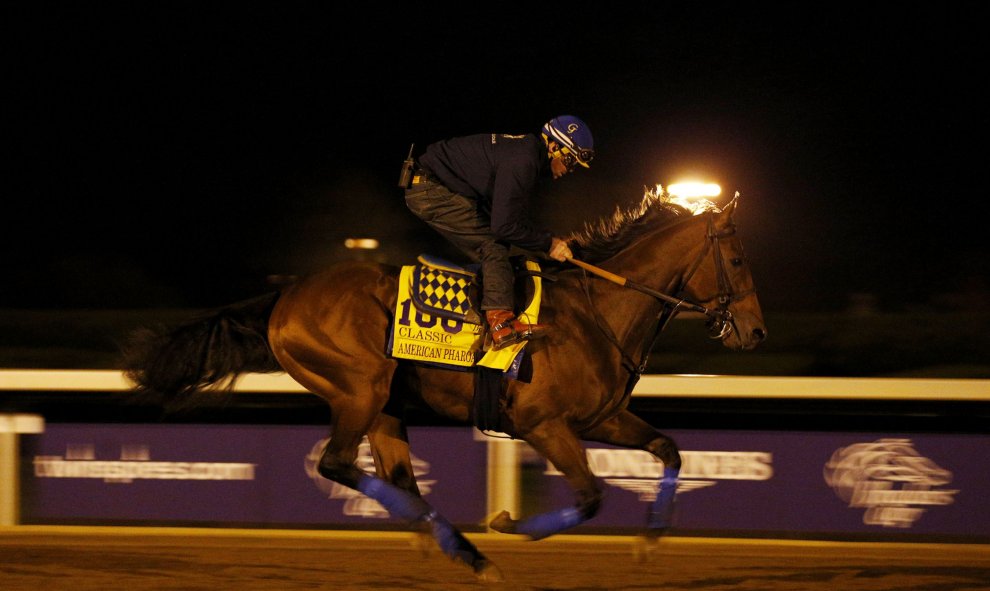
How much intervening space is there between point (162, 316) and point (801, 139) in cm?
809

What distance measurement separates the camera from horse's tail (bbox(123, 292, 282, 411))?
18.4 feet

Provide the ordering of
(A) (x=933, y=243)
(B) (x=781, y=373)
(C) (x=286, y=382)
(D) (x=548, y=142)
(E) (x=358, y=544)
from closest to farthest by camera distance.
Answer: (D) (x=548, y=142)
(E) (x=358, y=544)
(C) (x=286, y=382)
(B) (x=781, y=373)
(A) (x=933, y=243)

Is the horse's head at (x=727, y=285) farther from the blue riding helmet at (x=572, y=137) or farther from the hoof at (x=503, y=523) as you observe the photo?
the hoof at (x=503, y=523)

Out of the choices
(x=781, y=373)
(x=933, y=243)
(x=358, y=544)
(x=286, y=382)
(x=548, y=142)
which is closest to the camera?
(x=548, y=142)

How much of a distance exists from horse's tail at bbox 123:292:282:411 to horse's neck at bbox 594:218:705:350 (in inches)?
62.3

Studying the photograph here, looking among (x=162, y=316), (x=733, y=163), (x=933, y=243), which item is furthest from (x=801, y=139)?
(x=162, y=316)

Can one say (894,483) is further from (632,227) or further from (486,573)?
(486,573)

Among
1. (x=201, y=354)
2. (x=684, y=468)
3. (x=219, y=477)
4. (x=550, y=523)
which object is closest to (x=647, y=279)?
(x=550, y=523)

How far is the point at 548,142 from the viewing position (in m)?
5.37

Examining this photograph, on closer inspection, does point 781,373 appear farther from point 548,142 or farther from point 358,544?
point 548,142

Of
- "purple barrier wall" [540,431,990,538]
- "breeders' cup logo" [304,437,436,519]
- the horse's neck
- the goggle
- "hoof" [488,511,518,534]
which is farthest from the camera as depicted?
"breeders' cup logo" [304,437,436,519]

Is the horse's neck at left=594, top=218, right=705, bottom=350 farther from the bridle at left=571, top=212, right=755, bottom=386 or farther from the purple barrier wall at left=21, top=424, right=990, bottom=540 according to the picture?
the purple barrier wall at left=21, top=424, right=990, bottom=540

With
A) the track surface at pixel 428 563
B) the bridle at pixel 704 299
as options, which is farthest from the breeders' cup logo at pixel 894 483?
the bridle at pixel 704 299

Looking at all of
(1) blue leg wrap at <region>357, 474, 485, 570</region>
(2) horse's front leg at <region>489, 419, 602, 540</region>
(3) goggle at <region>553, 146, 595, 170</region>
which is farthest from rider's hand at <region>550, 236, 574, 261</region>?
(1) blue leg wrap at <region>357, 474, 485, 570</region>
